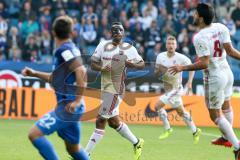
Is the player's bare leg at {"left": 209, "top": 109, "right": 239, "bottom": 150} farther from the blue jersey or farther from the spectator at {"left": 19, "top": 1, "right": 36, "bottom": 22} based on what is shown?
the spectator at {"left": 19, "top": 1, "right": 36, "bottom": 22}

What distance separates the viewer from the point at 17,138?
Result: 15352 millimetres

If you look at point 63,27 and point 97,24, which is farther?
point 97,24

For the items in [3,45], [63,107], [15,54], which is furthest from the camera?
[3,45]

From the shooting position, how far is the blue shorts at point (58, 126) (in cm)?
926

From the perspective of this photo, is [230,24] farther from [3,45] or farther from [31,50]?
[3,45]

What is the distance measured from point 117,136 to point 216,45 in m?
6.02

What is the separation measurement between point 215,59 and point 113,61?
2305mm

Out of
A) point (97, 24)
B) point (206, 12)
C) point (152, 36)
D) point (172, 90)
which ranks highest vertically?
point (206, 12)

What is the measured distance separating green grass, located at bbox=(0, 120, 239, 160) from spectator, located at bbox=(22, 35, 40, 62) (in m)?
6.01

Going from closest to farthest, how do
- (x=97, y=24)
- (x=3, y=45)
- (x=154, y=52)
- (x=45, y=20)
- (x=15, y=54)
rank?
(x=154, y=52) < (x=15, y=54) < (x=3, y=45) < (x=97, y=24) < (x=45, y=20)

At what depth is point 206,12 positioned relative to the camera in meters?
11.0

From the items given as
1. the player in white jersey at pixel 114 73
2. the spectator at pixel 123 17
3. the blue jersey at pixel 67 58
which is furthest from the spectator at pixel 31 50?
the blue jersey at pixel 67 58

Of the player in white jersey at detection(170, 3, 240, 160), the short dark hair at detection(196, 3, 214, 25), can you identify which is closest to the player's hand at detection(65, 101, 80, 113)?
the player in white jersey at detection(170, 3, 240, 160)

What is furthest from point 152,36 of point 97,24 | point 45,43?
point 45,43
